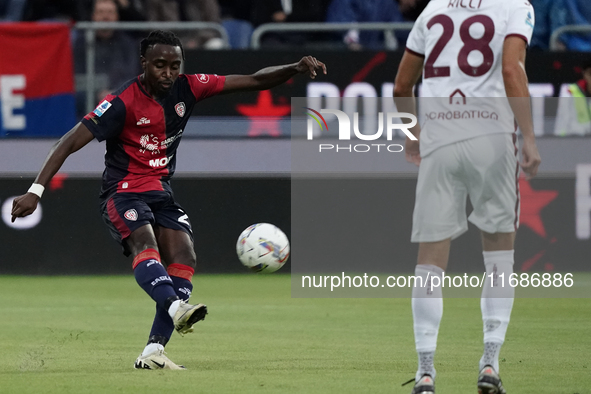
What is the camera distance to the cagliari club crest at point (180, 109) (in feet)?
21.0

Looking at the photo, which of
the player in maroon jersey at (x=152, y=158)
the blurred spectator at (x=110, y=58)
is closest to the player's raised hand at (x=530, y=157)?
the player in maroon jersey at (x=152, y=158)

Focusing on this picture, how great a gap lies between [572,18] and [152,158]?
818cm

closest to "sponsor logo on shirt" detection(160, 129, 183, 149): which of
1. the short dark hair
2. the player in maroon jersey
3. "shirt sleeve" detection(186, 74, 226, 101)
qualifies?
the player in maroon jersey

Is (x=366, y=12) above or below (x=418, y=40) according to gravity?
below

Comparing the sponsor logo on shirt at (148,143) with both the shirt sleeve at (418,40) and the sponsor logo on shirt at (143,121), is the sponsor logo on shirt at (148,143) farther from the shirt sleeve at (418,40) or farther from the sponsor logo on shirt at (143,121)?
the shirt sleeve at (418,40)

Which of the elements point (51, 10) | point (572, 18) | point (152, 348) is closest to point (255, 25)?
point (51, 10)

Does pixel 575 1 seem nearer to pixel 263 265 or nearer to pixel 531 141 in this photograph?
pixel 263 265

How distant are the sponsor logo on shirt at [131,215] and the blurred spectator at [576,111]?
7.40 meters

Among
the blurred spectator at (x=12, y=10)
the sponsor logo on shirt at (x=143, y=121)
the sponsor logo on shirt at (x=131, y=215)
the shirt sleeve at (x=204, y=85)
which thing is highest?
the blurred spectator at (x=12, y=10)

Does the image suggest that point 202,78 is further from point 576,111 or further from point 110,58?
point 576,111

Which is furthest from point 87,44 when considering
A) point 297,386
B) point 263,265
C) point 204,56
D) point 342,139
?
point 297,386

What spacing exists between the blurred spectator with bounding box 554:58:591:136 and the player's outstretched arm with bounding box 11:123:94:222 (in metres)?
7.60

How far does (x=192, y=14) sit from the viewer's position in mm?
13328

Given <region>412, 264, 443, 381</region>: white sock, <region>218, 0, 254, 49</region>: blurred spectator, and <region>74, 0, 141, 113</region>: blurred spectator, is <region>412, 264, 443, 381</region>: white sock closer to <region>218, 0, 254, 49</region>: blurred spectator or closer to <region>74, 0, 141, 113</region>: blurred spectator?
<region>74, 0, 141, 113</region>: blurred spectator
